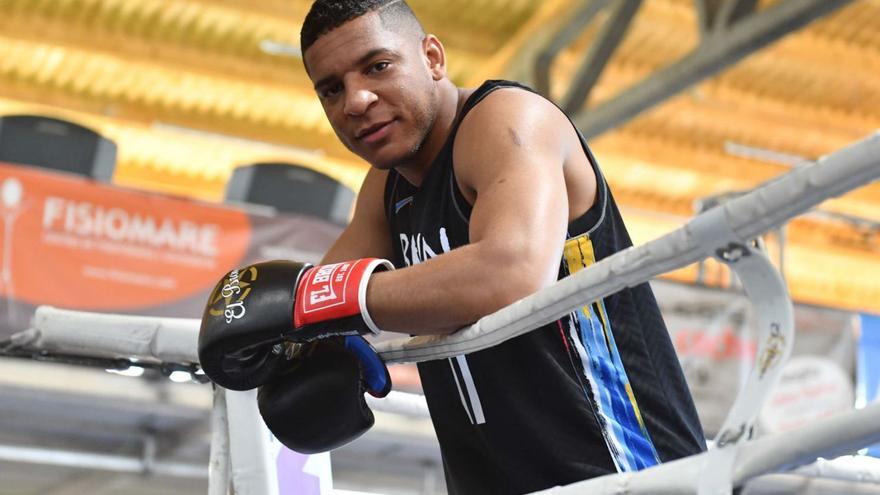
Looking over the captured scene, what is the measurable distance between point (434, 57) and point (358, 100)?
18cm

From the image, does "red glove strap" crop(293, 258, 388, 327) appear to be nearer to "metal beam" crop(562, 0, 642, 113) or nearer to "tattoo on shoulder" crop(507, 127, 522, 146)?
"tattoo on shoulder" crop(507, 127, 522, 146)

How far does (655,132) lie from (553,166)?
26.8 feet

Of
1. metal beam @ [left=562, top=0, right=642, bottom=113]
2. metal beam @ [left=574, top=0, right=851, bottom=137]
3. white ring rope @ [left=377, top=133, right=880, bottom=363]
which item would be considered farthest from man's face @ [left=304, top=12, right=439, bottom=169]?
metal beam @ [left=562, top=0, right=642, bottom=113]

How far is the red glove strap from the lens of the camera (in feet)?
3.69

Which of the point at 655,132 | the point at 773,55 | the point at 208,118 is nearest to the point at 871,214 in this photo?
the point at 655,132

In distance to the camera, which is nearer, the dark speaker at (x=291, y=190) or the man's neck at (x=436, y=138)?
the man's neck at (x=436, y=138)

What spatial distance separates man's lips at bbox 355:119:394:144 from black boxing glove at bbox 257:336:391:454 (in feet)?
0.83

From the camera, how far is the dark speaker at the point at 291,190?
5.03m

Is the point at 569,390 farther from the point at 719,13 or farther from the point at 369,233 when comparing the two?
the point at 719,13

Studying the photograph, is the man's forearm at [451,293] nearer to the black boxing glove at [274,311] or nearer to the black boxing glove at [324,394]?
the black boxing glove at [274,311]

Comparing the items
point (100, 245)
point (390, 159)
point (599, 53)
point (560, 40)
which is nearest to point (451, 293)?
point (390, 159)

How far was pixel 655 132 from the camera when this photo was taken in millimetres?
9188

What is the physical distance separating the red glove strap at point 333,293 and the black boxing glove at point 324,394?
0.40ft

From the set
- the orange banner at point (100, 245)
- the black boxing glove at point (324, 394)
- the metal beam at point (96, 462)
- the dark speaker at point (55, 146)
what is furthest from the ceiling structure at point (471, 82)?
the black boxing glove at point (324, 394)
